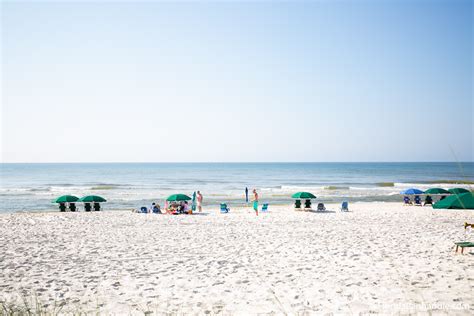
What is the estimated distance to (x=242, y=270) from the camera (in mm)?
8414

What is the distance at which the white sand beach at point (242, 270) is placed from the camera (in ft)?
20.7

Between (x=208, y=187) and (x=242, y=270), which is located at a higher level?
(x=242, y=270)

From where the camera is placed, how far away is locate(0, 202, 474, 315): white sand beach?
249 inches

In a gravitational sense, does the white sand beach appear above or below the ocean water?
above

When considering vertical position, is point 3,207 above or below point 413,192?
below

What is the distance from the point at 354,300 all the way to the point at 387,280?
145 centimetres

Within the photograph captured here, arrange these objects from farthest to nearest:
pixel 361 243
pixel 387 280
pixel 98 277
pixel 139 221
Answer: pixel 139 221 < pixel 361 243 < pixel 98 277 < pixel 387 280

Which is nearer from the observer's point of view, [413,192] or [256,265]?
[256,265]

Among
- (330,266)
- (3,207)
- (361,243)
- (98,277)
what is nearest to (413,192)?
(361,243)

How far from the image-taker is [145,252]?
1042cm

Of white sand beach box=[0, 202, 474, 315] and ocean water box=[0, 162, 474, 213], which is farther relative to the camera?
ocean water box=[0, 162, 474, 213]

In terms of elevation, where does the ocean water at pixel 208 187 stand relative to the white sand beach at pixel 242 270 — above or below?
below

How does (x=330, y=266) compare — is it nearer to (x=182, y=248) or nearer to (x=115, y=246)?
(x=182, y=248)

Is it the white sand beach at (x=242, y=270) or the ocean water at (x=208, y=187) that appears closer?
the white sand beach at (x=242, y=270)
